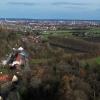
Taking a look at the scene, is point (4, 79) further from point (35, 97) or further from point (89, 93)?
point (89, 93)

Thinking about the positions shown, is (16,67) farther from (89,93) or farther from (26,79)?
(89,93)

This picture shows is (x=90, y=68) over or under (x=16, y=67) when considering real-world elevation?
over

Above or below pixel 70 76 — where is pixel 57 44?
below

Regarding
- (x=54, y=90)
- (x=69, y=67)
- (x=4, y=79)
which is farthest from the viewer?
(x=4, y=79)

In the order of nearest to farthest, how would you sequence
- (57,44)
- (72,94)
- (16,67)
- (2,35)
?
(72,94) < (16,67) < (2,35) < (57,44)

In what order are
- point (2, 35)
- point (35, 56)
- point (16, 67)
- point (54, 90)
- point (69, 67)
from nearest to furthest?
point (54, 90)
point (69, 67)
point (16, 67)
point (35, 56)
point (2, 35)

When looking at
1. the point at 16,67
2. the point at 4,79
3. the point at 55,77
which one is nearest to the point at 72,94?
the point at 55,77

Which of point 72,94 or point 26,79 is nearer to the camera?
point 72,94

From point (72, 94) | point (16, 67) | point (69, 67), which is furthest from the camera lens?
point (16, 67)

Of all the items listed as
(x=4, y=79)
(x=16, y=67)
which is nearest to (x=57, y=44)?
(x=16, y=67)
